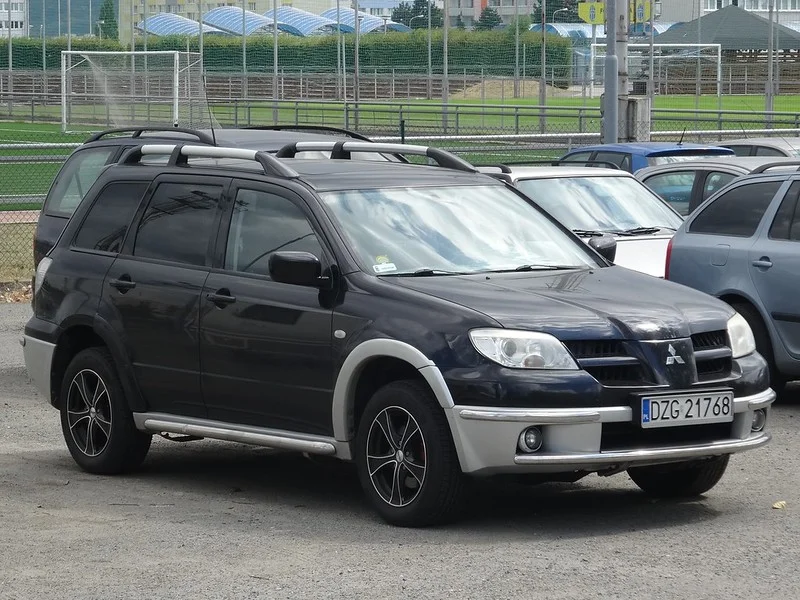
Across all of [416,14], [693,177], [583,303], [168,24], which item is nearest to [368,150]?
[583,303]

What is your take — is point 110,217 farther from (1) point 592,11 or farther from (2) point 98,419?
(1) point 592,11

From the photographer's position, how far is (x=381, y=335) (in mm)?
6664

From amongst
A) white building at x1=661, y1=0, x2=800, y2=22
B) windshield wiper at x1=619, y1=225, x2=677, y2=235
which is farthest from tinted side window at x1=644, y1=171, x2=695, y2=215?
white building at x1=661, y1=0, x2=800, y2=22

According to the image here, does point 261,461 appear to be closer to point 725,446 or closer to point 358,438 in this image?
point 358,438

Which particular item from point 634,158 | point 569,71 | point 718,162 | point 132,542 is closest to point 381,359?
point 132,542

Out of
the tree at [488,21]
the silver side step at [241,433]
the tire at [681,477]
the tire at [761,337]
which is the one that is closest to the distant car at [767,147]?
the tire at [761,337]

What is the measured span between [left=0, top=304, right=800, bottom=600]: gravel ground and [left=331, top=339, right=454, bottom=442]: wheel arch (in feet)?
1.48

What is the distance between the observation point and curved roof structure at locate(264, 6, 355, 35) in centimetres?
6450

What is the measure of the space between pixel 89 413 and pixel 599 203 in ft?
18.5

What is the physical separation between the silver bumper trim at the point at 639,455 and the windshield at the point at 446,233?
1179 millimetres

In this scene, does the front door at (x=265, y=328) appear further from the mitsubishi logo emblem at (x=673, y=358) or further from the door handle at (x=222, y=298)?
the mitsubishi logo emblem at (x=673, y=358)

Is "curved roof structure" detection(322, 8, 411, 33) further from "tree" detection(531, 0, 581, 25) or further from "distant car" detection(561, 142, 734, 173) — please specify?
"distant car" detection(561, 142, 734, 173)

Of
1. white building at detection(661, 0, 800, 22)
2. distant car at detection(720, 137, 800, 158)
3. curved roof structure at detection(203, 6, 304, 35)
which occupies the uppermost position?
curved roof structure at detection(203, 6, 304, 35)

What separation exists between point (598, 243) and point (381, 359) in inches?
73.4
